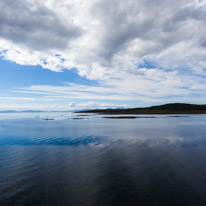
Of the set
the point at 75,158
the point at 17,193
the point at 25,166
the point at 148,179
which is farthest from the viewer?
the point at 75,158

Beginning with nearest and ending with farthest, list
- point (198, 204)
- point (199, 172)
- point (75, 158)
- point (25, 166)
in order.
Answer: point (198, 204) < point (199, 172) < point (25, 166) < point (75, 158)

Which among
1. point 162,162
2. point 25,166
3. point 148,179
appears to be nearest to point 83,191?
point 148,179

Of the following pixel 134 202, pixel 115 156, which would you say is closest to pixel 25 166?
pixel 115 156

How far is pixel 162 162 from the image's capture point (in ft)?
54.6

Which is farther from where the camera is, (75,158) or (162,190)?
(75,158)

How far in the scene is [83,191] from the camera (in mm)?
10641

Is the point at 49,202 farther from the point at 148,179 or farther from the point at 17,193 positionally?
the point at 148,179

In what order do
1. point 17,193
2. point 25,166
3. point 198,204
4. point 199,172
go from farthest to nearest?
point 25,166
point 199,172
point 17,193
point 198,204

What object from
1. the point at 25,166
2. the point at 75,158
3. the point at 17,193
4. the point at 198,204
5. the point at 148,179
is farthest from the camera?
the point at 75,158

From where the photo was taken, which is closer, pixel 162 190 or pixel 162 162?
pixel 162 190

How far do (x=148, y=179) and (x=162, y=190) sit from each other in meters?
1.84

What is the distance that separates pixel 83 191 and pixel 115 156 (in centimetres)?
903

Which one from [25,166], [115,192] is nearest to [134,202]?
[115,192]

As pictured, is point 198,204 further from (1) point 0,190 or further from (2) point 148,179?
(1) point 0,190
